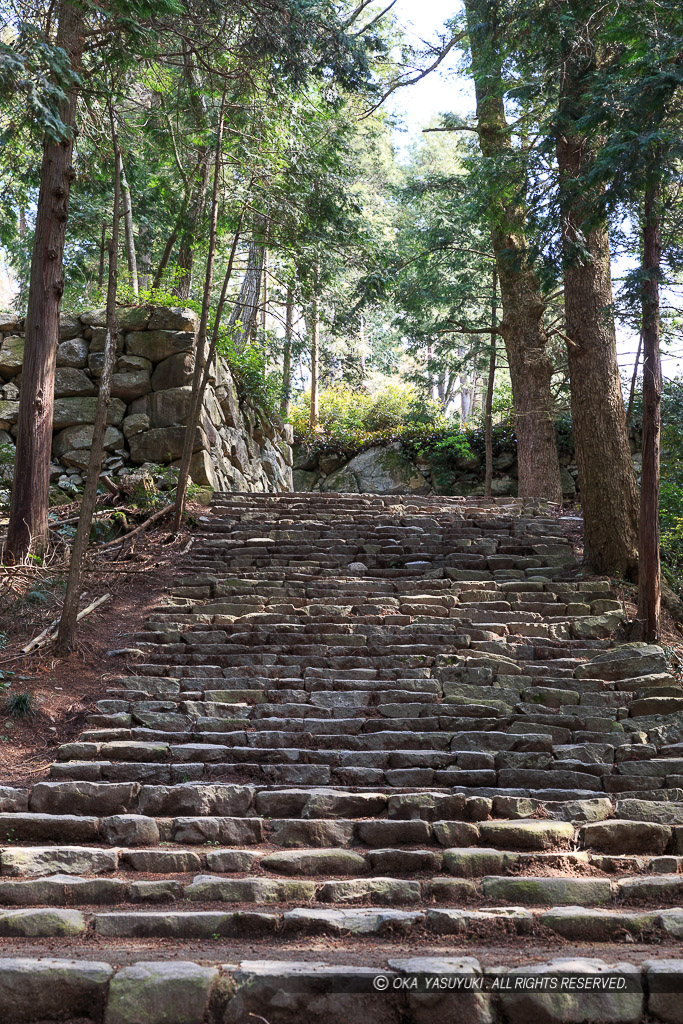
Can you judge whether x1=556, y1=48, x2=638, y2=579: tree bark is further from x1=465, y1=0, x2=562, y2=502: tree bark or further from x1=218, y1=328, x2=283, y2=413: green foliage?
x1=218, y1=328, x2=283, y2=413: green foliage

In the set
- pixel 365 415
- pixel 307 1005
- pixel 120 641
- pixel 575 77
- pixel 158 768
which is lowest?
pixel 307 1005

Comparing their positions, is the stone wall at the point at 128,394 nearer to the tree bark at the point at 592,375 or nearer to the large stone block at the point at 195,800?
the tree bark at the point at 592,375

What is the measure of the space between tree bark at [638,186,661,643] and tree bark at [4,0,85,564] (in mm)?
5866

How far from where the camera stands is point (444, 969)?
2941 millimetres

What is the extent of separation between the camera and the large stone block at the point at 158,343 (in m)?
11.2

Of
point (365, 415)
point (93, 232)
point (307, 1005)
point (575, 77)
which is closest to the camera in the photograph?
point (307, 1005)

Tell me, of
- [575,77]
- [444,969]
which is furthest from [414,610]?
[575,77]

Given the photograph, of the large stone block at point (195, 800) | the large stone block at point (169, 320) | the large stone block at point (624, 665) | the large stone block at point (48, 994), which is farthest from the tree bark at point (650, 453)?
the large stone block at point (169, 320)

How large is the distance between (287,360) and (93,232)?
17.0ft

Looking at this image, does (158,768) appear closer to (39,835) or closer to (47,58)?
(39,835)

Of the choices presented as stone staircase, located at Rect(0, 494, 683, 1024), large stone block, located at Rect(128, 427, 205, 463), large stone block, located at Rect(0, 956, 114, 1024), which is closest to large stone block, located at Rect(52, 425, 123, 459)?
large stone block, located at Rect(128, 427, 205, 463)

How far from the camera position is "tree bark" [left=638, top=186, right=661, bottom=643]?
6.59 meters

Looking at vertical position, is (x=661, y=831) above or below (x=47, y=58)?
below

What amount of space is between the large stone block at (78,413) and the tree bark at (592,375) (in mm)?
6294
